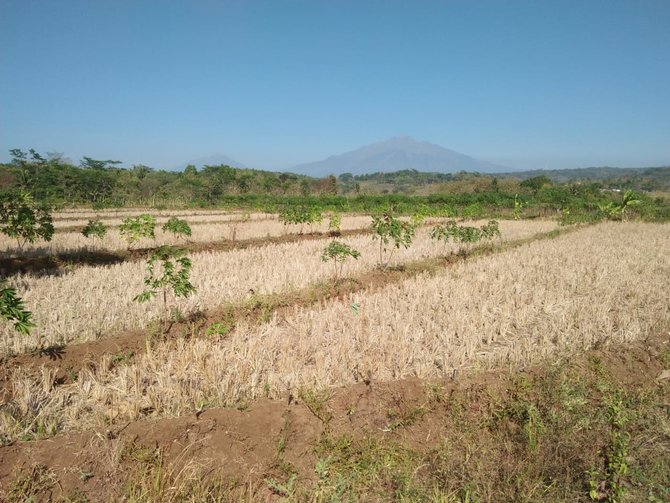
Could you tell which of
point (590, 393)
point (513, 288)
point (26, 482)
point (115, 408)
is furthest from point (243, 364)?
point (513, 288)

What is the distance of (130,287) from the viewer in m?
9.45

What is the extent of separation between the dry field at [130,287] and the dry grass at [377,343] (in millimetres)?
1555

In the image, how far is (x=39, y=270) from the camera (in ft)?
36.8

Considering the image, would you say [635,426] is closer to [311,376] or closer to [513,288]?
[311,376]

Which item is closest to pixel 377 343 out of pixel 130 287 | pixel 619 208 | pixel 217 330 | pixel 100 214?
pixel 217 330

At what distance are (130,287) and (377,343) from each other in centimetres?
668

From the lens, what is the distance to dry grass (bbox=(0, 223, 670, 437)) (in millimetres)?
4480

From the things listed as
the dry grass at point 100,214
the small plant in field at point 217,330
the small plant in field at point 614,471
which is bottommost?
the small plant in field at point 614,471

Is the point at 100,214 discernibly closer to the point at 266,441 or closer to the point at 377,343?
the point at 377,343

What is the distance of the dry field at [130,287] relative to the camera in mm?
6547

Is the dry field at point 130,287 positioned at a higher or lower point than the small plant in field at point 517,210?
lower

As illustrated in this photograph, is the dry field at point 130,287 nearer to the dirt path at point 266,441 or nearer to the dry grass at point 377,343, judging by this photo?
the dry grass at point 377,343

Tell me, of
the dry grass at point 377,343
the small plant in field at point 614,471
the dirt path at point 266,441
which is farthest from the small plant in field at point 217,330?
the small plant in field at point 614,471

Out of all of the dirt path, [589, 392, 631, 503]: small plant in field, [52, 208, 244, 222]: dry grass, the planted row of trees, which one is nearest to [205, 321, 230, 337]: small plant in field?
the planted row of trees
